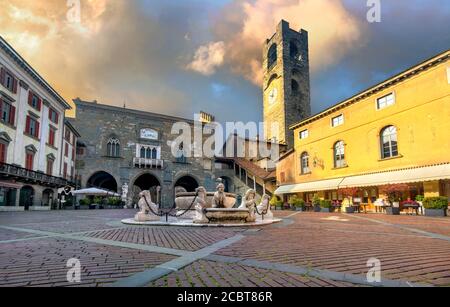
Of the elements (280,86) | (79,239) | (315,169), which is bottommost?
(79,239)

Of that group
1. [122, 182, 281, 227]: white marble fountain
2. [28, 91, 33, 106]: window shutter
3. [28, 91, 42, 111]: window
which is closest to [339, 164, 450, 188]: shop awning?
[122, 182, 281, 227]: white marble fountain

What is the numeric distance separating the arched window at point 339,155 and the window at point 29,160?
91.6ft

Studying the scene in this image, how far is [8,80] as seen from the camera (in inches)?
870

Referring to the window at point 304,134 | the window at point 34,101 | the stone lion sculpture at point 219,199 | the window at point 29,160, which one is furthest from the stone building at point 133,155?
the stone lion sculpture at point 219,199

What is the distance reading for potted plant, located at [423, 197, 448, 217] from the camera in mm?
15023

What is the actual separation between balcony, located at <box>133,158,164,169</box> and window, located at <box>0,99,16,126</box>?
1589 centimetres

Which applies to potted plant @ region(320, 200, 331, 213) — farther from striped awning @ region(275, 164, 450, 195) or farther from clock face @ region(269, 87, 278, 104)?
clock face @ region(269, 87, 278, 104)

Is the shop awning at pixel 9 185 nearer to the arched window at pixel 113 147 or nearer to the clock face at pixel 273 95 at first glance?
the arched window at pixel 113 147

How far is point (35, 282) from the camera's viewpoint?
3.09 metres

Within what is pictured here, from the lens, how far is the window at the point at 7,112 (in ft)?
69.7

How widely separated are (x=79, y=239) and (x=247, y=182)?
32.9 meters
